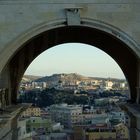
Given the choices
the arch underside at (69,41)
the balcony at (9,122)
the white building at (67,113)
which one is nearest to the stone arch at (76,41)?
the arch underside at (69,41)

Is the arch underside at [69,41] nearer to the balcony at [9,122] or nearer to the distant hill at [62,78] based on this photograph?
the balcony at [9,122]

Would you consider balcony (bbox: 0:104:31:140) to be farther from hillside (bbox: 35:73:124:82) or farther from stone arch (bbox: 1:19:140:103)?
hillside (bbox: 35:73:124:82)

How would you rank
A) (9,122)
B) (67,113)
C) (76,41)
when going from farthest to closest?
(67,113), (76,41), (9,122)

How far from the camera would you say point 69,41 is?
85.9 feet

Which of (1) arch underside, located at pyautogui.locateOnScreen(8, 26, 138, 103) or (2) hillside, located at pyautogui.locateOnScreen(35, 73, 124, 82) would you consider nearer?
(1) arch underside, located at pyautogui.locateOnScreen(8, 26, 138, 103)

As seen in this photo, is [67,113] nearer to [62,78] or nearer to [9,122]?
[62,78]

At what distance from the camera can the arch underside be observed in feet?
81.0

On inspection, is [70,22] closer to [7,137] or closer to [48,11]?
[48,11]

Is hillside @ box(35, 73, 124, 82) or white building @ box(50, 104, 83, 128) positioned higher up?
hillside @ box(35, 73, 124, 82)

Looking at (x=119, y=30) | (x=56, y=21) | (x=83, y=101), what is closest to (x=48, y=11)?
(x=56, y=21)

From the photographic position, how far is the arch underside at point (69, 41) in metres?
24.7

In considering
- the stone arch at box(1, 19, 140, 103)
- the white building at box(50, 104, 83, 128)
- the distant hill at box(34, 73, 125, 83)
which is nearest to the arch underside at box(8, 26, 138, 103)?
the stone arch at box(1, 19, 140, 103)

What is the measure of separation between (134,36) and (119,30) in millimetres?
565

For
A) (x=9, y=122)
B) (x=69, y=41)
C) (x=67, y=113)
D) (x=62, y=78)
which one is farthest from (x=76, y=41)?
(x=62, y=78)
